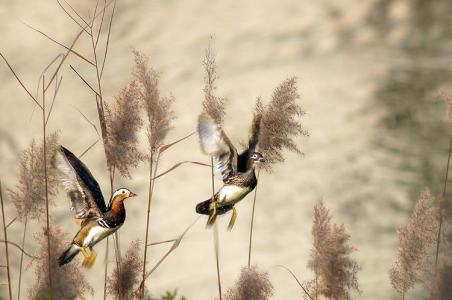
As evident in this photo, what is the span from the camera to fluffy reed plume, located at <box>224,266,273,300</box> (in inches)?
71.2

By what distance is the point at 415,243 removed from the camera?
1847 millimetres

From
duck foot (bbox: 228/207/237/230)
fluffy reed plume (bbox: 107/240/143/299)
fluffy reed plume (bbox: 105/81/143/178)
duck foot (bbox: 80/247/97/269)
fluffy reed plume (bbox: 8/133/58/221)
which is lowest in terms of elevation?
fluffy reed plume (bbox: 107/240/143/299)

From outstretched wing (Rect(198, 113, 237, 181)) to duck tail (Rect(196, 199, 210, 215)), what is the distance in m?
0.07

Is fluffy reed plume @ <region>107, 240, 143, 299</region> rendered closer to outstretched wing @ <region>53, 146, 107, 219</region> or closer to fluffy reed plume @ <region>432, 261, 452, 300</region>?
outstretched wing @ <region>53, 146, 107, 219</region>

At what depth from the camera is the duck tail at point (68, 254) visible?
187 cm

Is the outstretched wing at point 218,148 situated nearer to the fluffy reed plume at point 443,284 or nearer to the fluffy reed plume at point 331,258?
the fluffy reed plume at point 331,258

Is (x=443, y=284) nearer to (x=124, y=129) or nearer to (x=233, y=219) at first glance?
(x=233, y=219)

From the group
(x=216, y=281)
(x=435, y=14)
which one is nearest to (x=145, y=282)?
(x=216, y=281)

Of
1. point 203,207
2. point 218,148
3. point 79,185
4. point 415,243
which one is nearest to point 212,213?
point 203,207

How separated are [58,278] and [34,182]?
0.56 ft

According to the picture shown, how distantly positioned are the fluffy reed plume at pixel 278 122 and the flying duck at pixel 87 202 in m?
0.24

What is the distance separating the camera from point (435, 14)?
1964 mm

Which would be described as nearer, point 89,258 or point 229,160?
point 229,160

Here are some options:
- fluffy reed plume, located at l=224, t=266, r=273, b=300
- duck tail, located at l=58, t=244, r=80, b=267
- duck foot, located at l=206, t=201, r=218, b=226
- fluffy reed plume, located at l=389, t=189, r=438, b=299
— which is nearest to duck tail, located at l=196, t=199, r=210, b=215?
duck foot, located at l=206, t=201, r=218, b=226
